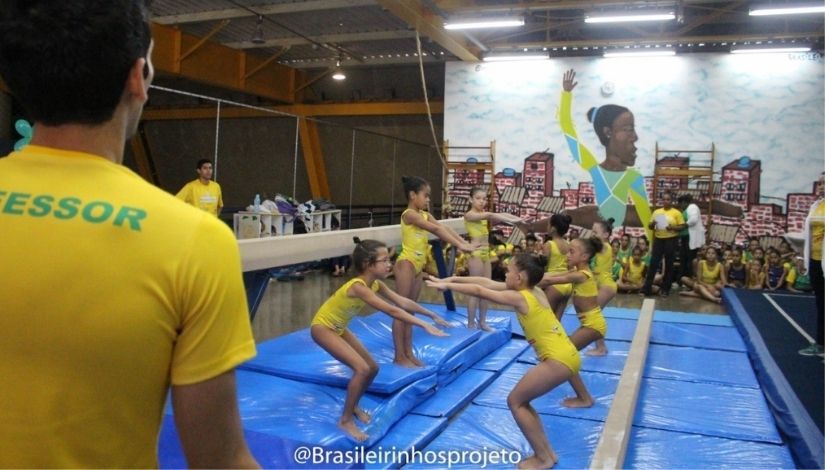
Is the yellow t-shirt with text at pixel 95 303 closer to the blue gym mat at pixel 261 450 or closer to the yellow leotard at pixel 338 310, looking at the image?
the blue gym mat at pixel 261 450

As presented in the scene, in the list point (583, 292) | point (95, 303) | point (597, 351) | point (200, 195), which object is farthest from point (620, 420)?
point (200, 195)

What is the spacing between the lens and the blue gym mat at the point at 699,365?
524 centimetres

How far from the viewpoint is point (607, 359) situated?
5.74 metres

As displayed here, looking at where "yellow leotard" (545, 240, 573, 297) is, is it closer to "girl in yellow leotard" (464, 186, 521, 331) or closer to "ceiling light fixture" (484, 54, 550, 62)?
"girl in yellow leotard" (464, 186, 521, 331)

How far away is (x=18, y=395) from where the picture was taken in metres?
0.81

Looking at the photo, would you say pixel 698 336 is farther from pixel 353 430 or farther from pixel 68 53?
pixel 68 53

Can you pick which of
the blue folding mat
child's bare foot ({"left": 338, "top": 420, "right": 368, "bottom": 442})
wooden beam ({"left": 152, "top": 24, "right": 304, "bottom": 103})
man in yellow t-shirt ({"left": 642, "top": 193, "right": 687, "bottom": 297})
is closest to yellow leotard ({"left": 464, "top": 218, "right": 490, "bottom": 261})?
the blue folding mat

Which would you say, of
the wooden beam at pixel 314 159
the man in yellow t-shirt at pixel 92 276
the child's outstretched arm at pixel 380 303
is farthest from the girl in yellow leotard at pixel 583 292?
the wooden beam at pixel 314 159

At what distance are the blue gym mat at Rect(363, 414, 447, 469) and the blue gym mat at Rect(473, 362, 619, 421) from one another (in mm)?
633

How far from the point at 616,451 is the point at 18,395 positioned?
2733 mm

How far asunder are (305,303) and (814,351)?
5.82 m

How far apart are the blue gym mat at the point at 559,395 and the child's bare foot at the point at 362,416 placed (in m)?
1.11

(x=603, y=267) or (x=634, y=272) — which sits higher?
(x=603, y=267)

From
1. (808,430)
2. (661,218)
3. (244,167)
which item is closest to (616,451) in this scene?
(808,430)
